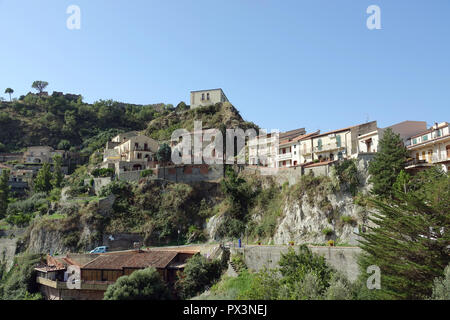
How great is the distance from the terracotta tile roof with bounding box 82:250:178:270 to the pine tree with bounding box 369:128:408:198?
712 inches

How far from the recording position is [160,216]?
141ft

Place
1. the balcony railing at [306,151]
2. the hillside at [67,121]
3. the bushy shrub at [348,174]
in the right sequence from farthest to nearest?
the hillside at [67,121] → the balcony railing at [306,151] → the bushy shrub at [348,174]

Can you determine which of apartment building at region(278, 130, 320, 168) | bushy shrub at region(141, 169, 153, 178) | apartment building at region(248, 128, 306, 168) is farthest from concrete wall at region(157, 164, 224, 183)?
apartment building at region(278, 130, 320, 168)

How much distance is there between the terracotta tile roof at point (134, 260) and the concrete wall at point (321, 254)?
5.97 metres

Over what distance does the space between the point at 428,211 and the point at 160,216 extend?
1147 inches

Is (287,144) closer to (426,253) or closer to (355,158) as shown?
(355,158)

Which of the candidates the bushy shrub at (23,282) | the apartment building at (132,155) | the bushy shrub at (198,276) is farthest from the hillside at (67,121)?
the bushy shrub at (198,276)

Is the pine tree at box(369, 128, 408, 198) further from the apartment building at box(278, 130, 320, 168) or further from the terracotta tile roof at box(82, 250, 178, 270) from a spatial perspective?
the terracotta tile roof at box(82, 250, 178, 270)

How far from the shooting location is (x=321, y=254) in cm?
2544

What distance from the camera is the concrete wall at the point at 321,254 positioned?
945 inches

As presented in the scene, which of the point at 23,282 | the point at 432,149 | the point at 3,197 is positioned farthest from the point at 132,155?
the point at 432,149

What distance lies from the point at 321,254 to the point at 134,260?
1601cm

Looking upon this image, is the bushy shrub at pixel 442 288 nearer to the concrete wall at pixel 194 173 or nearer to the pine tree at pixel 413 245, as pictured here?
the pine tree at pixel 413 245
